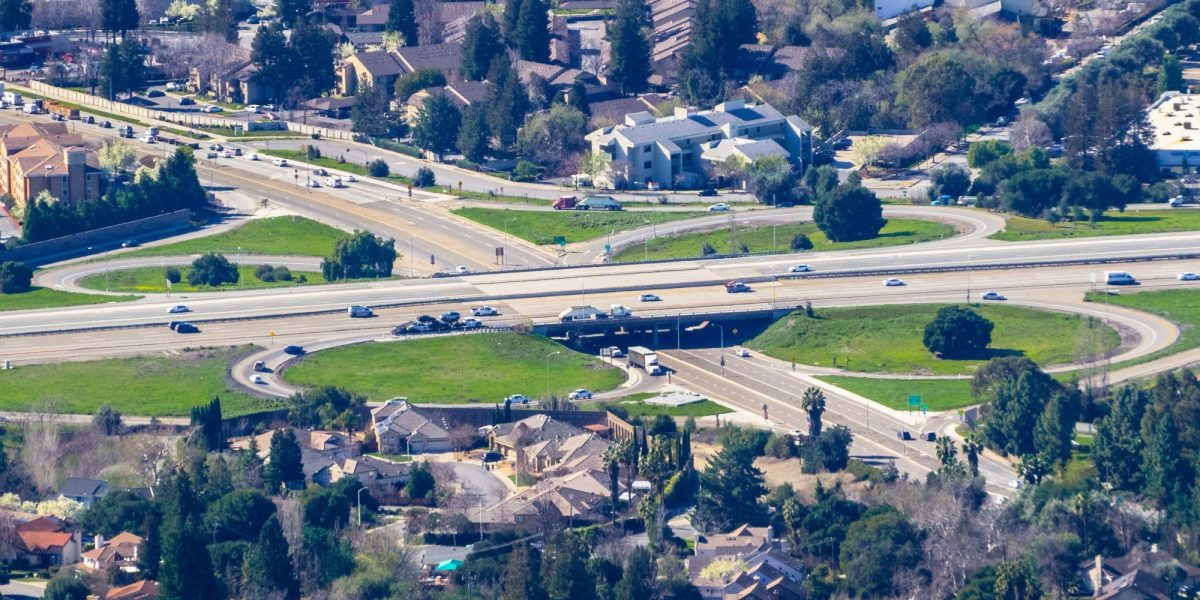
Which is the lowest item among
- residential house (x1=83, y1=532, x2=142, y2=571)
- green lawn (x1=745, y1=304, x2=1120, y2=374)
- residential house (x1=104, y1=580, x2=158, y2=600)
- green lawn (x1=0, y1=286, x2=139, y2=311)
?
residential house (x1=104, y1=580, x2=158, y2=600)

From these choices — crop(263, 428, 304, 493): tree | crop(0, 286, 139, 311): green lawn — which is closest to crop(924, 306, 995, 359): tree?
crop(263, 428, 304, 493): tree

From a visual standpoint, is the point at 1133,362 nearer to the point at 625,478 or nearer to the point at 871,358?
the point at 871,358

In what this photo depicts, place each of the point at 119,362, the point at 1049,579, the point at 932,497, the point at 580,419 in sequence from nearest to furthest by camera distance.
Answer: the point at 1049,579
the point at 932,497
the point at 580,419
the point at 119,362

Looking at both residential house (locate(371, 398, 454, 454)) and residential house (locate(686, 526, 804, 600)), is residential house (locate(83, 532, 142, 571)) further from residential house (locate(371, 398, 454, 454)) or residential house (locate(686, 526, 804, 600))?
residential house (locate(686, 526, 804, 600))

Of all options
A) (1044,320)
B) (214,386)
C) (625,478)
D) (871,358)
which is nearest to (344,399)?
(214,386)

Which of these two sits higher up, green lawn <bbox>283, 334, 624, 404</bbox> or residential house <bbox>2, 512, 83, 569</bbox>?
green lawn <bbox>283, 334, 624, 404</bbox>
